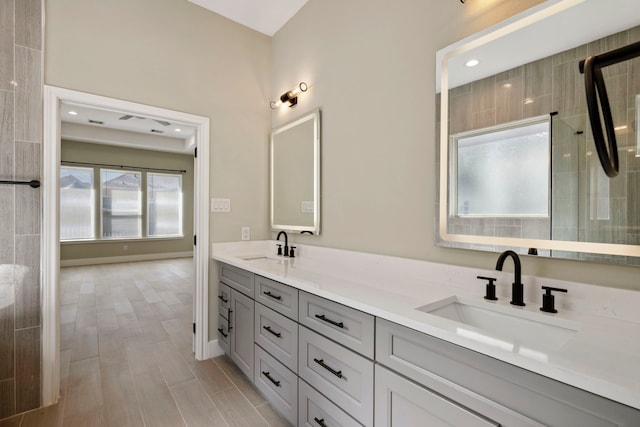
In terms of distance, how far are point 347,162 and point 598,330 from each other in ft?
5.13

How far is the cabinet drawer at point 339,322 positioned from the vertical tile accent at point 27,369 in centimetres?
179

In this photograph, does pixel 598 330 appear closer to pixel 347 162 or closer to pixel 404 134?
pixel 404 134

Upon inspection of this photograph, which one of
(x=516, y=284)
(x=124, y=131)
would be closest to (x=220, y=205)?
(x=516, y=284)

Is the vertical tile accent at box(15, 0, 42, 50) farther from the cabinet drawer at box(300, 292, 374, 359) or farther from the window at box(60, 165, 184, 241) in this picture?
the window at box(60, 165, 184, 241)

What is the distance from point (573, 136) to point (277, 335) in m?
1.74

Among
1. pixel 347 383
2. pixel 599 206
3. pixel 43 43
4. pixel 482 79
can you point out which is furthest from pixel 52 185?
pixel 599 206

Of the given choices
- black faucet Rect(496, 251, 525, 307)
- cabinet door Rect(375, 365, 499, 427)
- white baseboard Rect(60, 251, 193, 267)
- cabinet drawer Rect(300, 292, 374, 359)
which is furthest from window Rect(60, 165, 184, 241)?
black faucet Rect(496, 251, 525, 307)

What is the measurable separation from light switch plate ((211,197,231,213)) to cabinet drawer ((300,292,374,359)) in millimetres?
1434

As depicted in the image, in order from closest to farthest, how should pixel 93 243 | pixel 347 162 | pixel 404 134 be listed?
pixel 404 134 < pixel 347 162 < pixel 93 243

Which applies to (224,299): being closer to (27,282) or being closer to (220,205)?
(220,205)

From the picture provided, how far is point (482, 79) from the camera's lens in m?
1.43

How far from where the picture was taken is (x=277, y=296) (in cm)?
183

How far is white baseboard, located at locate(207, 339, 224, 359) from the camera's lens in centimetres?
263

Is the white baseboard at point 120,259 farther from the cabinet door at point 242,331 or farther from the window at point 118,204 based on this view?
the cabinet door at point 242,331
